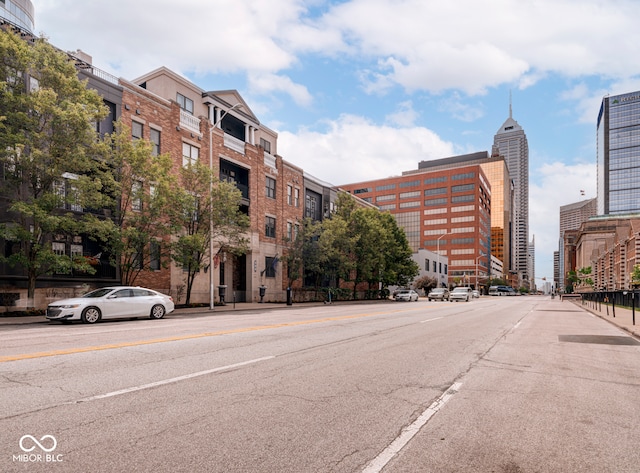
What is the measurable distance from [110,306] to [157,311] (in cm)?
226

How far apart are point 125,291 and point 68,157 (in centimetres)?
653

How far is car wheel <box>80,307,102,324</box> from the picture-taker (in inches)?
659

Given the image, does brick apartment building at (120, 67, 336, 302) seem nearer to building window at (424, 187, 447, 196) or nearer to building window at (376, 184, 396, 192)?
building window at (424, 187, 447, 196)

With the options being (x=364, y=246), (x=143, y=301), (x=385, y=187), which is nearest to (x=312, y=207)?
(x=364, y=246)

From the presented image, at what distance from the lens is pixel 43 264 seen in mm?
21703

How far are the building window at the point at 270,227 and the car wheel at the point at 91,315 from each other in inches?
980

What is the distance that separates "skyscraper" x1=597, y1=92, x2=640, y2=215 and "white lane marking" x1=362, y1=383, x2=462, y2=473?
197m

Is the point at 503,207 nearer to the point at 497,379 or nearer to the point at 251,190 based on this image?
the point at 251,190

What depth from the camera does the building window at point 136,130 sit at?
29.3 m

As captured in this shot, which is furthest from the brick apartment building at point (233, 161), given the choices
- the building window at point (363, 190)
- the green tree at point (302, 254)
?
the building window at point (363, 190)

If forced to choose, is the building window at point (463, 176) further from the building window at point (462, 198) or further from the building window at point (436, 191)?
the building window at point (462, 198)

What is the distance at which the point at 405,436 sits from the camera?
454 centimetres

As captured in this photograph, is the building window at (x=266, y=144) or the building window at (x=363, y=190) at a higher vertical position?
the building window at (x=363, y=190)

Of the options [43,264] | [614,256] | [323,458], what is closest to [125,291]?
[43,264]
